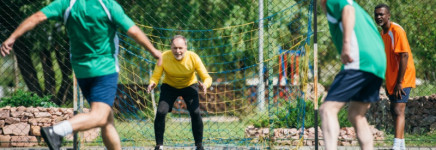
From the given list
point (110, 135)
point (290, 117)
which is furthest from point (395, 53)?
point (110, 135)

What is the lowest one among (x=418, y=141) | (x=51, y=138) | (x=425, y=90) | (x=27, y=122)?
(x=418, y=141)

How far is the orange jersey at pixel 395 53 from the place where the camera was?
4.91 meters

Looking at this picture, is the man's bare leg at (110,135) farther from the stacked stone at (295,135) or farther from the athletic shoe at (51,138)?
the stacked stone at (295,135)

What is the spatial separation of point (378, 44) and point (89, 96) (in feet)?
7.21

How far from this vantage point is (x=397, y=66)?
5020 mm

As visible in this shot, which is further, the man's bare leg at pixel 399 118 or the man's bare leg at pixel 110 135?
the man's bare leg at pixel 399 118

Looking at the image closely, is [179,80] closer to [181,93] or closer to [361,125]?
[181,93]

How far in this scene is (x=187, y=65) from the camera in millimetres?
5398

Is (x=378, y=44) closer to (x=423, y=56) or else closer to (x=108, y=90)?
(x=108, y=90)

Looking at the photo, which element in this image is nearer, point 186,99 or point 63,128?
point 63,128

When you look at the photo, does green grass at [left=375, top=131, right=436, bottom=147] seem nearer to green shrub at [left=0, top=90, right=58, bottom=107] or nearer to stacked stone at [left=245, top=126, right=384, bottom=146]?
stacked stone at [left=245, top=126, right=384, bottom=146]

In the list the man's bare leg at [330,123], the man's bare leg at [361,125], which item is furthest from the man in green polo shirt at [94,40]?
the man's bare leg at [361,125]

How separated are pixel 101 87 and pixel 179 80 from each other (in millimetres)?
1695

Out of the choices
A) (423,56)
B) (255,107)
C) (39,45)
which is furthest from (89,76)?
(39,45)
